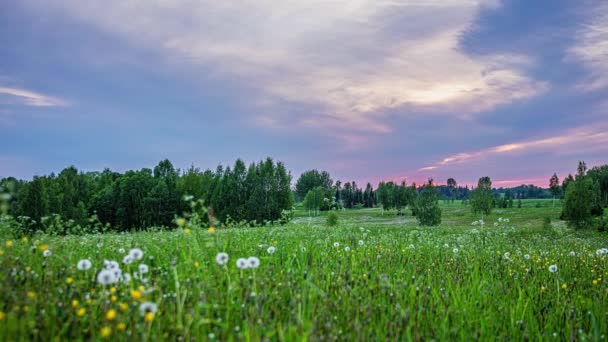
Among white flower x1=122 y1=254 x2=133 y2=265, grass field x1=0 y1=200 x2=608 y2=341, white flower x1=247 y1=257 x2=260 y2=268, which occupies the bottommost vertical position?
grass field x1=0 y1=200 x2=608 y2=341

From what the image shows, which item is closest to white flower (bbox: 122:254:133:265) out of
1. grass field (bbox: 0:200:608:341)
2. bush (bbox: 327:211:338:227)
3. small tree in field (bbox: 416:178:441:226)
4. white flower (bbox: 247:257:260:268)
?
grass field (bbox: 0:200:608:341)

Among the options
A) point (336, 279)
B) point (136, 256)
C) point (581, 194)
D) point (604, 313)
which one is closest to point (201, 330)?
point (136, 256)

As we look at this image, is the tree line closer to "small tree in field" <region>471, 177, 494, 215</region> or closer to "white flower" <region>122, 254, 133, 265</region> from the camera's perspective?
"small tree in field" <region>471, 177, 494, 215</region>

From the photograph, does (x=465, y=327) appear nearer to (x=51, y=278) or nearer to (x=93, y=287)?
(x=93, y=287)

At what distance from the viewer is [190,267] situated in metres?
4.21

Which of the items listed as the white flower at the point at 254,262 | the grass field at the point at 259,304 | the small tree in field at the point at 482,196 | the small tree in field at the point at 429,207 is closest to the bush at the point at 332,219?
the small tree in field at the point at 429,207

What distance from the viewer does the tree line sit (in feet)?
166

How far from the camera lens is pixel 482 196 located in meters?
37.4

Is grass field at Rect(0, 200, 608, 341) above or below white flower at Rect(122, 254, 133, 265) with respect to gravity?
below

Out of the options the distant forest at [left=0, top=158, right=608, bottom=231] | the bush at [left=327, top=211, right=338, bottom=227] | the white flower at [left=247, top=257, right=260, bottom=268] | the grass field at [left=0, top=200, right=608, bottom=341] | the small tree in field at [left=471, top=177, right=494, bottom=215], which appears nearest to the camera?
the grass field at [left=0, top=200, right=608, bottom=341]

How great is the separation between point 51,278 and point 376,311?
300cm

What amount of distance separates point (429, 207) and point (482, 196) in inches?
292

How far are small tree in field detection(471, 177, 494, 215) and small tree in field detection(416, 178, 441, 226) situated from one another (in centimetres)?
616

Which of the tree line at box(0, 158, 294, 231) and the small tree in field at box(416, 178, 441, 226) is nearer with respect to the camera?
the small tree in field at box(416, 178, 441, 226)
